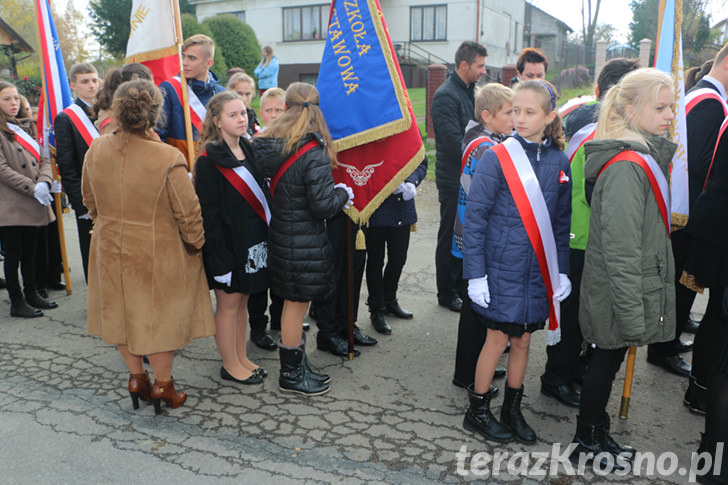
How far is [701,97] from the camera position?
12.2 ft

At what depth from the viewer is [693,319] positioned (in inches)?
194

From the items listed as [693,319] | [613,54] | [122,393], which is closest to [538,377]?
[693,319]

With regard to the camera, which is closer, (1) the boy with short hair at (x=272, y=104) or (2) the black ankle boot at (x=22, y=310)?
(1) the boy with short hair at (x=272, y=104)

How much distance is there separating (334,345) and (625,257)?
230 cm

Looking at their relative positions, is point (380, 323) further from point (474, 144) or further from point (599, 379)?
point (599, 379)

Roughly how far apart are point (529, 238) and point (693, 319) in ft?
9.53

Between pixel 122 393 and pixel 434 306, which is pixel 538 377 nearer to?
pixel 434 306

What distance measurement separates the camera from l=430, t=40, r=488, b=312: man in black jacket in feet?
16.2

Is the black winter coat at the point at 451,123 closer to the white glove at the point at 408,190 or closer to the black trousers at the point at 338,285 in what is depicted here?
the white glove at the point at 408,190

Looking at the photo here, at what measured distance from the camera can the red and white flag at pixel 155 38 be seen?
4.22m

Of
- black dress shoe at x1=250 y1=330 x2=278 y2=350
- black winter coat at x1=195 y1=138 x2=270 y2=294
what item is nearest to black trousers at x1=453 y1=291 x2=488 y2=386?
black winter coat at x1=195 y1=138 x2=270 y2=294

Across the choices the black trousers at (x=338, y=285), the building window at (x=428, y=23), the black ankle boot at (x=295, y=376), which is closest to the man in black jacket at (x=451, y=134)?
the black trousers at (x=338, y=285)

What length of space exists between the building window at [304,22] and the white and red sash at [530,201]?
27.7 metres

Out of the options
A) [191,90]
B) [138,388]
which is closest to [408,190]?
[191,90]
